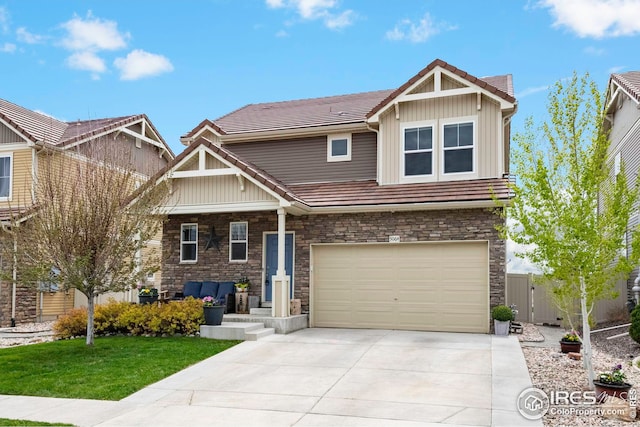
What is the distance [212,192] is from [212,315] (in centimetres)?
330

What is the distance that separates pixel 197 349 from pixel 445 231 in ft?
21.9

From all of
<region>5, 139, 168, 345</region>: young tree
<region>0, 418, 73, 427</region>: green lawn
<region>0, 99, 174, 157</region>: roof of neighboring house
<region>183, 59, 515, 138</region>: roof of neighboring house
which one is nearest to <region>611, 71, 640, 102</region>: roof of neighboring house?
<region>183, 59, 515, 138</region>: roof of neighboring house

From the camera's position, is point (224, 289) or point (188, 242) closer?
point (224, 289)

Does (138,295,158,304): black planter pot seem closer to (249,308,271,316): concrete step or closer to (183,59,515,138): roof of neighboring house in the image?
(249,308,271,316): concrete step

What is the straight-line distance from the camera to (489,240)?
44.9 feet

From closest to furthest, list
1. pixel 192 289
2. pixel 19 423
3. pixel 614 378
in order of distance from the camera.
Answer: pixel 19 423 → pixel 614 378 → pixel 192 289

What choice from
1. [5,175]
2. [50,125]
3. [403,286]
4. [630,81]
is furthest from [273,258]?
[630,81]

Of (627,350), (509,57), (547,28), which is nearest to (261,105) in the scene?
(509,57)

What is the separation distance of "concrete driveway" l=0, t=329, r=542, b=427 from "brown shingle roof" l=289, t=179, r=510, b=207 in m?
3.64

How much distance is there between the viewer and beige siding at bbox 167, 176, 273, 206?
14.3 metres

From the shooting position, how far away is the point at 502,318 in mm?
13047

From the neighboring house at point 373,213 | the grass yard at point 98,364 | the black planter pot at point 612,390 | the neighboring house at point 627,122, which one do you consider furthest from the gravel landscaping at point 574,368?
the grass yard at point 98,364

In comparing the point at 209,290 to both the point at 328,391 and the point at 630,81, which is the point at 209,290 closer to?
the point at 328,391
